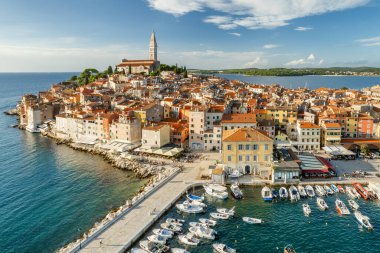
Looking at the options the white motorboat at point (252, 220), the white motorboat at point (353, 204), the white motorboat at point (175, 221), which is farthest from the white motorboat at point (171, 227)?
the white motorboat at point (353, 204)

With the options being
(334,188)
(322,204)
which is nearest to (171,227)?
(322,204)

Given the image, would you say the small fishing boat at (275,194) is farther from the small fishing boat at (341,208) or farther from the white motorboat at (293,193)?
the small fishing boat at (341,208)

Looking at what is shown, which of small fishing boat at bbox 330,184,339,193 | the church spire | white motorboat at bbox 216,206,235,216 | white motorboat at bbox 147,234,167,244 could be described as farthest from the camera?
the church spire

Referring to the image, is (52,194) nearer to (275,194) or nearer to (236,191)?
(236,191)

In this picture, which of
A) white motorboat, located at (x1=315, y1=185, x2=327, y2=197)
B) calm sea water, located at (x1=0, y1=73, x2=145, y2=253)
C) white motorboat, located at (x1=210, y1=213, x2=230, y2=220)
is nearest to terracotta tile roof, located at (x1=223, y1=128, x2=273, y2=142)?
white motorboat, located at (x1=315, y1=185, x2=327, y2=197)

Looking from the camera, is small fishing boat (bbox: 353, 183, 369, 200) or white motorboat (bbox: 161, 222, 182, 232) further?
small fishing boat (bbox: 353, 183, 369, 200)

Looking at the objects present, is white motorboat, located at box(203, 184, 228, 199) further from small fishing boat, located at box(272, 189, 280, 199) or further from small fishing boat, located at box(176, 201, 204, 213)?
small fishing boat, located at box(272, 189, 280, 199)

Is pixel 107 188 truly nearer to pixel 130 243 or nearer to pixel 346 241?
pixel 130 243

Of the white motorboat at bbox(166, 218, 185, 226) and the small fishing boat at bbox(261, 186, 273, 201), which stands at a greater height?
the small fishing boat at bbox(261, 186, 273, 201)
